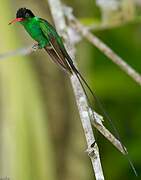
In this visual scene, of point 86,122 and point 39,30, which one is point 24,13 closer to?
point 39,30

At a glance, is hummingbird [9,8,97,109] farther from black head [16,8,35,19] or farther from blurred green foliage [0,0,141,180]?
blurred green foliage [0,0,141,180]

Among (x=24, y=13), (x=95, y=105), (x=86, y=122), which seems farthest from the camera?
(x=95, y=105)

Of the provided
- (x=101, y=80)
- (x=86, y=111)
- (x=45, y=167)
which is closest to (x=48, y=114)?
(x=101, y=80)

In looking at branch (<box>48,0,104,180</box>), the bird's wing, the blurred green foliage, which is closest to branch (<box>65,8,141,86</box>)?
branch (<box>48,0,104,180</box>)

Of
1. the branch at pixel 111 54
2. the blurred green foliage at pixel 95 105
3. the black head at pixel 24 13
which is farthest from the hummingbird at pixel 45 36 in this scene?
the blurred green foliage at pixel 95 105

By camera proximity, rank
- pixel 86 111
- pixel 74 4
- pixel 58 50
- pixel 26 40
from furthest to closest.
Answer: pixel 74 4 → pixel 26 40 → pixel 86 111 → pixel 58 50

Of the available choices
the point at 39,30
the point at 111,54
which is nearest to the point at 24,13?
the point at 39,30

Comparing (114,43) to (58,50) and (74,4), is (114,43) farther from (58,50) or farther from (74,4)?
(58,50)

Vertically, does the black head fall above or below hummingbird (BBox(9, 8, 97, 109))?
above

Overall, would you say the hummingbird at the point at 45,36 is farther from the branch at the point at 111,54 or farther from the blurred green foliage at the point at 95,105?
the blurred green foliage at the point at 95,105
